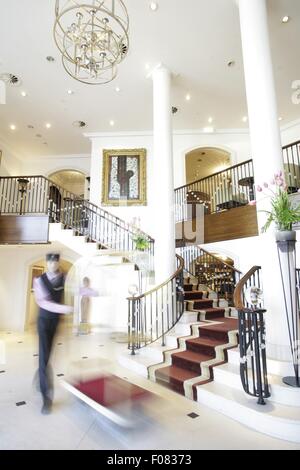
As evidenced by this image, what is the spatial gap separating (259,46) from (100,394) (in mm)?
5474

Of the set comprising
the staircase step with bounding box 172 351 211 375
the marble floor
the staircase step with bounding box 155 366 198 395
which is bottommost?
the marble floor

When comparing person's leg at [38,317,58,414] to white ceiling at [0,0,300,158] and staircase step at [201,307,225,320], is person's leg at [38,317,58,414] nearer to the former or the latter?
staircase step at [201,307,225,320]

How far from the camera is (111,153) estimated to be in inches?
390

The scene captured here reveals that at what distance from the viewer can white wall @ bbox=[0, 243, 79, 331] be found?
8969 mm

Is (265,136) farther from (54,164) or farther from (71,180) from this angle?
(71,180)

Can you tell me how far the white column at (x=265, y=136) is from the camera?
11.6ft

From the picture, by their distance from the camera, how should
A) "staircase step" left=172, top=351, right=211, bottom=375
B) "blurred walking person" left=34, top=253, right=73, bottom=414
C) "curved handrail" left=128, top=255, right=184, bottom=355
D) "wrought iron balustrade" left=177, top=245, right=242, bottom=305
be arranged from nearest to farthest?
"blurred walking person" left=34, top=253, right=73, bottom=414
"staircase step" left=172, top=351, right=211, bottom=375
"curved handrail" left=128, top=255, right=184, bottom=355
"wrought iron balustrade" left=177, top=245, right=242, bottom=305

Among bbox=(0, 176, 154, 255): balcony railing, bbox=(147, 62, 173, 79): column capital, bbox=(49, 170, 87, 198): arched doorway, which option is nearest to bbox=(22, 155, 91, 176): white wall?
bbox=(49, 170, 87, 198): arched doorway

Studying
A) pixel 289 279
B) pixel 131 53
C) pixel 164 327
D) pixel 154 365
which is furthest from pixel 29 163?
pixel 289 279

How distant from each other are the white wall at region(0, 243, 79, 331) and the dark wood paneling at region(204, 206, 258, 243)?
4532mm

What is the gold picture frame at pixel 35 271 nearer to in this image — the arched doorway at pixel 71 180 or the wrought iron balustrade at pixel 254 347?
the arched doorway at pixel 71 180

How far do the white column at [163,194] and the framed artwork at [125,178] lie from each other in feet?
10.7

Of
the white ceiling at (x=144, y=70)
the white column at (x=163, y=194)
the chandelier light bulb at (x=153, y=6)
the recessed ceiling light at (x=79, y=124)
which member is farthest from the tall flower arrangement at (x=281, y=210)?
the recessed ceiling light at (x=79, y=124)

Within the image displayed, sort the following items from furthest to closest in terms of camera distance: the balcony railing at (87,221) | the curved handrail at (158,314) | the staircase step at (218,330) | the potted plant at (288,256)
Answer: the balcony railing at (87,221) → the curved handrail at (158,314) → the staircase step at (218,330) → the potted plant at (288,256)
